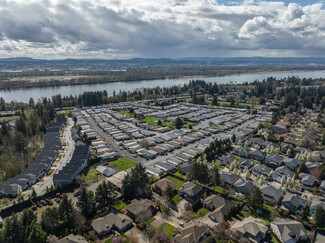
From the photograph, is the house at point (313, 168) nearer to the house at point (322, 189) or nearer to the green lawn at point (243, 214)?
the house at point (322, 189)

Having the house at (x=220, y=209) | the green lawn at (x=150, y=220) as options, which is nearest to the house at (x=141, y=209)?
the green lawn at (x=150, y=220)

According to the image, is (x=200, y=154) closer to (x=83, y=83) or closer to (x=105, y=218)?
(x=105, y=218)

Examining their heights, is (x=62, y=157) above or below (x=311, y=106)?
below

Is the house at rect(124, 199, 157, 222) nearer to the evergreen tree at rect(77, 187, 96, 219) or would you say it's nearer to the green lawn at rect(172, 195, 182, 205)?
the green lawn at rect(172, 195, 182, 205)

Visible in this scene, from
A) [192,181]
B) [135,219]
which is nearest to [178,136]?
[192,181]

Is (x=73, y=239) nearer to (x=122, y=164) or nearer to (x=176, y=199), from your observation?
(x=176, y=199)

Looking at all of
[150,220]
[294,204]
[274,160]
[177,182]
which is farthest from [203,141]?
[150,220]

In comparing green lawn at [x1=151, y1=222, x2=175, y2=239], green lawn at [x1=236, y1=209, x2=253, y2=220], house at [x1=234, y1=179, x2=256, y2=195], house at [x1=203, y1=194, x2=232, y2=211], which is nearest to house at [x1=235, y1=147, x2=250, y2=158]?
house at [x1=234, y1=179, x2=256, y2=195]
